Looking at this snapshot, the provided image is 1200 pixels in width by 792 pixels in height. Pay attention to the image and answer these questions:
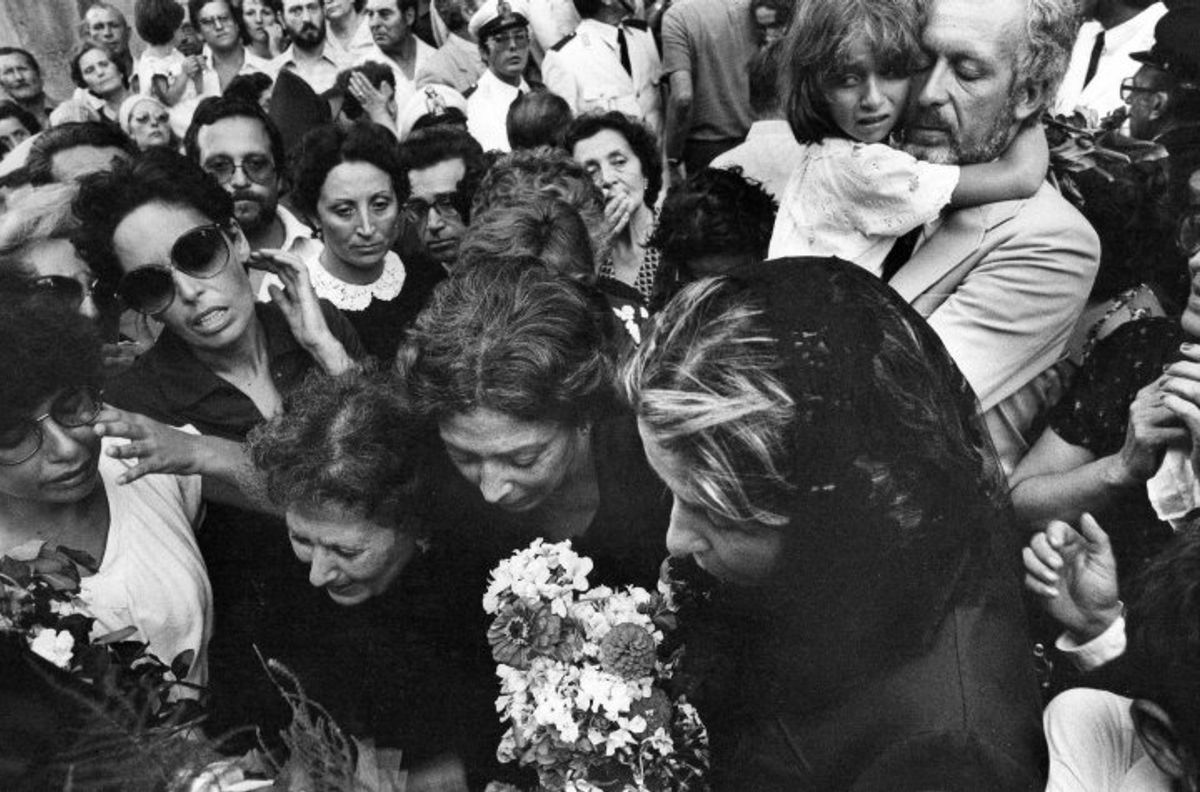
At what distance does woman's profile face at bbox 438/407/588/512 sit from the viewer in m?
2.56

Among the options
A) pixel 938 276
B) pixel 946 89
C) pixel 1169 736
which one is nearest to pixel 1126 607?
pixel 1169 736

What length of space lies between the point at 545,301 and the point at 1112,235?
39.5 inches

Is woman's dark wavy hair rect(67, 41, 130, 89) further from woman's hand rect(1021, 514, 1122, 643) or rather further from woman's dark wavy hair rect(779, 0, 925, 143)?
woman's hand rect(1021, 514, 1122, 643)

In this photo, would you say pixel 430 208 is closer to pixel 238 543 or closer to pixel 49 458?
pixel 238 543

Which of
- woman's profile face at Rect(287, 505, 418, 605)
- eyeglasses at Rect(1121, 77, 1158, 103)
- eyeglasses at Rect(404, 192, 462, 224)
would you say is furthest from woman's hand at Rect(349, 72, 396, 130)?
eyeglasses at Rect(1121, 77, 1158, 103)

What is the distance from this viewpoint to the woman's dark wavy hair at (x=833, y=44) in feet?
7.29

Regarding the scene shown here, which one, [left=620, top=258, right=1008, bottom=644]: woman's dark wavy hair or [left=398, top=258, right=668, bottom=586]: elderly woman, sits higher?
[left=620, top=258, right=1008, bottom=644]: woman's dark wavy hair

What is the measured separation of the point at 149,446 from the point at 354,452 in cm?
43

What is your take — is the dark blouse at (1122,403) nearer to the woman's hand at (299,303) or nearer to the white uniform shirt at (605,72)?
the woman's hand at (299,303)

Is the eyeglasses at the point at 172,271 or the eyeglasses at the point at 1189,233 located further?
the eyeglasses at the point at 172,271

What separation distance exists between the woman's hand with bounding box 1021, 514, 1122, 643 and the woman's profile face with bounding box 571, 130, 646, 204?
57.2 inches

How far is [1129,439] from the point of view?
226 centimetres

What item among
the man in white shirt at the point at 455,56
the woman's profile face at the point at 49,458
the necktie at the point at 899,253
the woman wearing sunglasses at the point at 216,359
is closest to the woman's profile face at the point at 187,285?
the woman wearing sunglasses at the point at 216,359

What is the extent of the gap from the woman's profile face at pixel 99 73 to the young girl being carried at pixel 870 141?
2.37 metres
